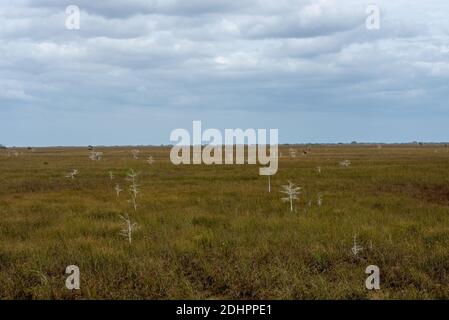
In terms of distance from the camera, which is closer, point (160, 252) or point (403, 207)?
point (160, 252)

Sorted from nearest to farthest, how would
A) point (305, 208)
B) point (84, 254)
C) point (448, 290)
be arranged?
point (448, 290)
point (84, 254)
point (305, 208)

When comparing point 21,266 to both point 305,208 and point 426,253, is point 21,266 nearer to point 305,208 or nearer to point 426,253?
point 426,253

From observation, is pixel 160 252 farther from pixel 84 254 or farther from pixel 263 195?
pixel 263 195

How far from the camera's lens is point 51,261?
400 inches

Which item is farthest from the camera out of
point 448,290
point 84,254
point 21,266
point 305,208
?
point 305,208

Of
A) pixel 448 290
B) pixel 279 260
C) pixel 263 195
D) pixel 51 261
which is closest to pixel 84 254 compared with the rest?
pixel 51 261

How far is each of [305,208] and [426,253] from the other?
23.0 feet

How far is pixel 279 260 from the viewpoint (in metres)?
9.86

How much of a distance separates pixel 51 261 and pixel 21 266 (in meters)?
0.60
